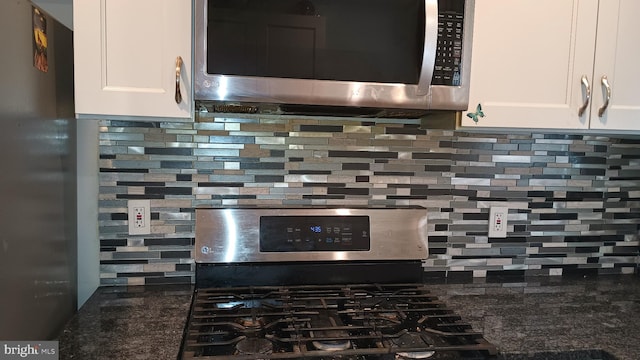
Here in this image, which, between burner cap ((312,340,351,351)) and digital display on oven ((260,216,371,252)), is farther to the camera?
digital display on oven ((260,216,371,252))

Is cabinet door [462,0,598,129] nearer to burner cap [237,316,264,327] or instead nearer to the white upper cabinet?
the white upper cabinet

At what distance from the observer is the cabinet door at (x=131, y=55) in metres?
1.11

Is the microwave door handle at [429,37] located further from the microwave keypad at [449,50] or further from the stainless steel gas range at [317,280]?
the stainless steel gas range at [317,280]

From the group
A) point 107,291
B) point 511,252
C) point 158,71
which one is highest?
point 158,71

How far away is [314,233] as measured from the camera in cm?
144

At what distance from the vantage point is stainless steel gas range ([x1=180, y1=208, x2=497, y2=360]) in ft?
3.68

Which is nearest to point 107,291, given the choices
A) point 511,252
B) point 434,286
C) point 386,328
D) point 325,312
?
point 325,312

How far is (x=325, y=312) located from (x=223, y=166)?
0.56 meters

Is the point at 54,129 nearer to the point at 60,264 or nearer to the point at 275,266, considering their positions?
the point at 60,264

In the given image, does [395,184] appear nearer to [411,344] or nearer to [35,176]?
[411,344]

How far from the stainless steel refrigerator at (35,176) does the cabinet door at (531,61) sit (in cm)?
109

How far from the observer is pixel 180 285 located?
1475 mm

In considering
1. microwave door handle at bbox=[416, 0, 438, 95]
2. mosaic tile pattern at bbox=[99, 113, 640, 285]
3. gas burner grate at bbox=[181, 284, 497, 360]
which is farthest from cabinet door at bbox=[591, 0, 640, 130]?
gas burner grate at bbox=[181, 284, 497, 360]

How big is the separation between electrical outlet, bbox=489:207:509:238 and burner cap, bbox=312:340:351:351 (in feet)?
2.63
